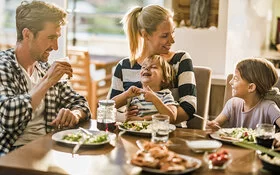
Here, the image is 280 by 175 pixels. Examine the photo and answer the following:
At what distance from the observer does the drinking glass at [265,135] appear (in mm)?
2121

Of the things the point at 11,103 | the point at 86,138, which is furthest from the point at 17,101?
the point at 86,138

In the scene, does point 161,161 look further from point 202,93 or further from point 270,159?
point 202,93

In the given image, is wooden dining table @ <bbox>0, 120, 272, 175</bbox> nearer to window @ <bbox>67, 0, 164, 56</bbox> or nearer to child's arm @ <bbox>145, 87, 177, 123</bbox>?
child's arm @ <bbox>145, 87, 177, 123</bbox>

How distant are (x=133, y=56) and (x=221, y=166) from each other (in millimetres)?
1118

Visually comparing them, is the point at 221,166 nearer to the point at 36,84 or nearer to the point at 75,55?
the point at 36,84

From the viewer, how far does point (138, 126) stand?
2.35 metres

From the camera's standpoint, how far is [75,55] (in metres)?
5.11

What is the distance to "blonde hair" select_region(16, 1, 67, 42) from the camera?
255cm

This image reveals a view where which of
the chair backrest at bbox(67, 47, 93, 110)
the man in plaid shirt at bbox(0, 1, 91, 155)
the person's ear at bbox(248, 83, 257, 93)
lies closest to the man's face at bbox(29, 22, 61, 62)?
the man in plaid shirt at bbox(0, 1, 91, 155)

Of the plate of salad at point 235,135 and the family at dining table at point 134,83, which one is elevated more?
the family at dining table at point 134,83

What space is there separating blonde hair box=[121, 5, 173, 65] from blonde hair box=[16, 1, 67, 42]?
43 centimetres

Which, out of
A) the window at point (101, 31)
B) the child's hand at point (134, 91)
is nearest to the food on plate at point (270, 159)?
the child's hand at point (134, 91)

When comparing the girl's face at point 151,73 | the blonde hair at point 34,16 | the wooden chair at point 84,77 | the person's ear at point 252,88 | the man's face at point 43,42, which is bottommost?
the wooden chair at point 84,77

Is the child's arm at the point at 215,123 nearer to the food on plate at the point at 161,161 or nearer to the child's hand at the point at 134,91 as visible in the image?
the child's hand at the point at 134,91
